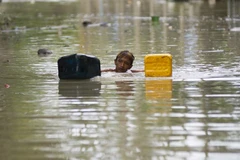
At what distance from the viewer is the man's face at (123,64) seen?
12859 millimetres

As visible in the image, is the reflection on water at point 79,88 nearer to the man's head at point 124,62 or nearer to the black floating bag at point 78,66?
the black floating bag at point 78,66

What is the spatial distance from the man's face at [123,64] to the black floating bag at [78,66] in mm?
615

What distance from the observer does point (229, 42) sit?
64.9 ft

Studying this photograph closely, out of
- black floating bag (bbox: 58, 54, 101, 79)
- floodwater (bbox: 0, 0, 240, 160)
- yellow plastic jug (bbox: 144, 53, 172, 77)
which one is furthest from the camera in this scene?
yellow plastic jug (bbox: 144, 53, 172, 77)

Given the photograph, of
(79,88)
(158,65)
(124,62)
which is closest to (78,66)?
(79,88)

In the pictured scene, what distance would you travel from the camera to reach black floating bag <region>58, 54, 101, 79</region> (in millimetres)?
12203

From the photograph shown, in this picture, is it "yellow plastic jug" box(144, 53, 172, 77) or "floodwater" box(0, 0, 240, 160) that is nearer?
"floodwater" box(0, 0, 240, 160)

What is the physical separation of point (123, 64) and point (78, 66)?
1.00m

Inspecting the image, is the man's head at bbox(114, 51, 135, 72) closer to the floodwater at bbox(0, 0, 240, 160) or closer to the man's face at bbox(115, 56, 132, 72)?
the man's face at bbox(115, 56, 132, 72)

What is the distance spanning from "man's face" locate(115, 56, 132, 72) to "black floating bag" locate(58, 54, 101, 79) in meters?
0.62

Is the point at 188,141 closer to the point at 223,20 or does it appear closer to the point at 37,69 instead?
the point at 37,69

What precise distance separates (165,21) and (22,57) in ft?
51.1

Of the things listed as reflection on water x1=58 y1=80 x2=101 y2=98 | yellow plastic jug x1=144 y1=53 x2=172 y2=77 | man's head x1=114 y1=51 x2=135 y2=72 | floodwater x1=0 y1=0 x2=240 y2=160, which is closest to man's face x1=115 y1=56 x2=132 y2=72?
man's head x1=114 y1=51 x2=135 y2=72

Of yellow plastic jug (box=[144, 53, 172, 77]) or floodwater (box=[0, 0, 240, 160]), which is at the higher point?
yellow plastic jug (box=[144, 53, 172, 77])
